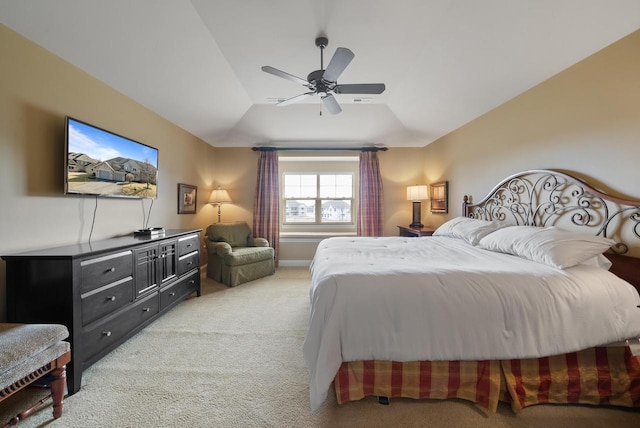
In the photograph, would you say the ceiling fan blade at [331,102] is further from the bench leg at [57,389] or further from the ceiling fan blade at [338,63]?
the bench leg at [57,389]

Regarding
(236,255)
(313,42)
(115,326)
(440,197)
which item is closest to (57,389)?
(115,326)

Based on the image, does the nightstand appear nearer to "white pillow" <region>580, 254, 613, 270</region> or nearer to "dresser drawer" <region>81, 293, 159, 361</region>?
"white pillow" <region>580, 254, 613, 270</region>

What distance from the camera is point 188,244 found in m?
3.05

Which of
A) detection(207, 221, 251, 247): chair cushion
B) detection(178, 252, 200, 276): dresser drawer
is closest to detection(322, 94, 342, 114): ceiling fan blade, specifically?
detection(178, 252, 200, 276): dresser drawer

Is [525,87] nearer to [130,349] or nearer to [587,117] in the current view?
[587,117]

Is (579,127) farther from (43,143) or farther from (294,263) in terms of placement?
(43,143)

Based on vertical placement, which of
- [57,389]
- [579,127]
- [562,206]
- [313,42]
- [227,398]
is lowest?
[227,398]

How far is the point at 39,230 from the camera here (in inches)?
72.2

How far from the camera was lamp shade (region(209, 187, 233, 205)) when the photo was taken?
441 centimetres

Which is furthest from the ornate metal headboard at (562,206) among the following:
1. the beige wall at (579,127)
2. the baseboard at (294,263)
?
the baseboard at (294,263)

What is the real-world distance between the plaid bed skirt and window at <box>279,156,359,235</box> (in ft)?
12.5

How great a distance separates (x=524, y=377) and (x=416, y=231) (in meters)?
2.62

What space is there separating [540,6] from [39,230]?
13.8ft

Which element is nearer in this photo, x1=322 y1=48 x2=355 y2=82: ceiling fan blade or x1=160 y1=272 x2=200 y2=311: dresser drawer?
x1=322 y1=48 x2=355 y2=82: ceiling fan blade
